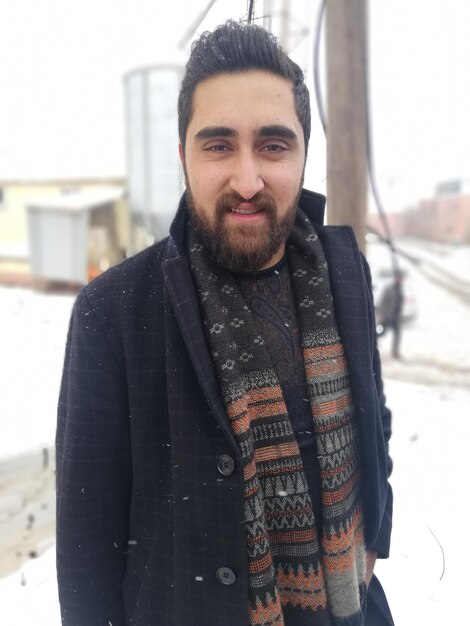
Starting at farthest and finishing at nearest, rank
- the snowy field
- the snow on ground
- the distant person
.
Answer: the distant person → the snow on ground → the snowy field

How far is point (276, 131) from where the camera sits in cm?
101

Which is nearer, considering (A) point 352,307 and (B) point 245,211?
(B) point 245,211

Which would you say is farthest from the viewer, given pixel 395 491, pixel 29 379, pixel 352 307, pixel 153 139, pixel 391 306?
pixel 391 306

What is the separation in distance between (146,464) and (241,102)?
86 cm

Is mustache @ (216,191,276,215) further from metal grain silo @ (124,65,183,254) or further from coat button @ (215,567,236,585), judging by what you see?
metal grain silo @ (124,65,183,254)

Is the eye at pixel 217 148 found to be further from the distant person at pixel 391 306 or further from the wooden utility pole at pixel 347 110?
the distant person at pixel 391 306

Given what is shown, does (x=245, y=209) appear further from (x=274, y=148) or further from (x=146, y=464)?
(x=146, y=464)

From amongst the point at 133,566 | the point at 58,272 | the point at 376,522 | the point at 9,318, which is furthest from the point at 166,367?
the point at 58,272

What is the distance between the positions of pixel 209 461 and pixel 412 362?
913 centimetres

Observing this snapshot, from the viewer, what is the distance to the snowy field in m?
1.83

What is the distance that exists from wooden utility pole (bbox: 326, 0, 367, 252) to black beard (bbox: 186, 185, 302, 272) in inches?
54.2

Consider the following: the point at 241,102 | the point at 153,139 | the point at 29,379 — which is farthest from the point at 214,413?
the point at 153,139

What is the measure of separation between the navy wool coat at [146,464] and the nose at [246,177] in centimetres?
21

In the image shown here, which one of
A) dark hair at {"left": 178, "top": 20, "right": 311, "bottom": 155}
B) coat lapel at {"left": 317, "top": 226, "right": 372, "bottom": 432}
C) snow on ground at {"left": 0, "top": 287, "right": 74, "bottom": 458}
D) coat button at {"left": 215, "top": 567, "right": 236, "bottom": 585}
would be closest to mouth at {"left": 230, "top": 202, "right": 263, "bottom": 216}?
dark hair at {"left": 178, "top": 20, "right": 311, "bottom": 155}
